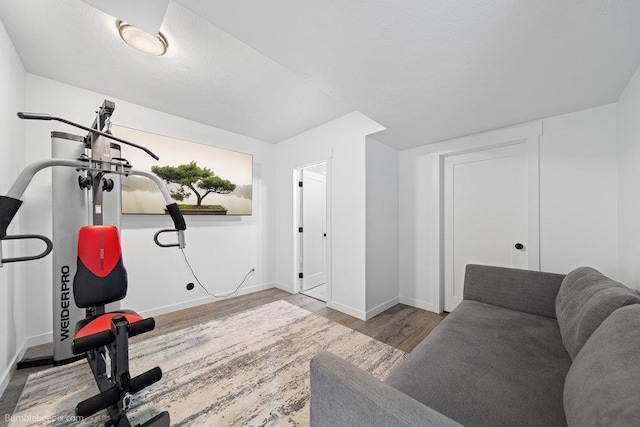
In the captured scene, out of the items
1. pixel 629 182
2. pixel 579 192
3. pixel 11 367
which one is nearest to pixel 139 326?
pixel 11 367

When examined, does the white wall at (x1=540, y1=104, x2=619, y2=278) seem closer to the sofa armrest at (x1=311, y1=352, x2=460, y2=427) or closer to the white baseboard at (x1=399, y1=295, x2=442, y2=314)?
the white baseboard at (x1=399, y1=295, x2=442, y2=314)

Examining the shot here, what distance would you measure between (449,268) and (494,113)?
1.86 meters

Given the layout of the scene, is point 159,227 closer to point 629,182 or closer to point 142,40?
point 142,40

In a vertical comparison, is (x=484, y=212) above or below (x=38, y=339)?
above

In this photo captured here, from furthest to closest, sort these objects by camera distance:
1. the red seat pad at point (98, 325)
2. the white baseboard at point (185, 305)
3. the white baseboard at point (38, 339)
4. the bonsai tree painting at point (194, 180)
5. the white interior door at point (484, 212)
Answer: the bonsai tree painting at point (194, 180) < the white baseboard at point (185, 305) < the white interior door at point (484, 212) < the white baseboard at point (38, 339) < the red seat pad at point (98, 325)

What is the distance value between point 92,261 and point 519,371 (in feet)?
8.66

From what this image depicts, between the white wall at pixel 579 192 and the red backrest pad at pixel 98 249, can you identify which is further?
the white wall at pixel 579 192

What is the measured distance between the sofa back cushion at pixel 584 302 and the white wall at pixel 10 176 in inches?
138

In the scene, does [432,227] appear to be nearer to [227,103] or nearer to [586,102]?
[586,102]

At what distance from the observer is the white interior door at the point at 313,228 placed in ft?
13.0

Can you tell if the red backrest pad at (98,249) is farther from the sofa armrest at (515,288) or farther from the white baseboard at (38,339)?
the sofa armrest at (515,288)

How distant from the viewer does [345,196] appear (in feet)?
9.96

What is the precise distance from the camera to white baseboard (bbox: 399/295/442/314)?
9.82ft

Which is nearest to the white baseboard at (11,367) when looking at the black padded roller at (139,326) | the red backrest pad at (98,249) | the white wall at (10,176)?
the white wall at (10,176)
